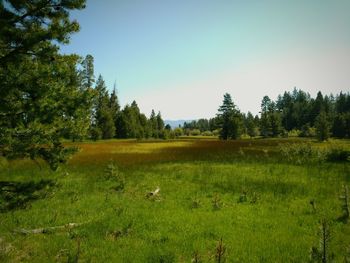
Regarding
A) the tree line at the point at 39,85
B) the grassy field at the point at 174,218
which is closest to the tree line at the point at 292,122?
the grassy field at the point at 174,218

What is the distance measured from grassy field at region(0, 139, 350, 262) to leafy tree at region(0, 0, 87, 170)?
1243mm

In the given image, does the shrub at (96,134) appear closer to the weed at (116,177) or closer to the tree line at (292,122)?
the tree line at (292,122)

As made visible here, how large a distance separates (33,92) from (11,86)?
22.6 inches

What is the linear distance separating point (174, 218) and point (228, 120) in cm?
6726

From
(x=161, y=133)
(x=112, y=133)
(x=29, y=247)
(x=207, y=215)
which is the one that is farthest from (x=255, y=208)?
(x=161, y=133)

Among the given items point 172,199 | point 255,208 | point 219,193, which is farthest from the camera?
point 219,193

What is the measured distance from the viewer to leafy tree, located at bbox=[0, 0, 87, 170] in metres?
7.20

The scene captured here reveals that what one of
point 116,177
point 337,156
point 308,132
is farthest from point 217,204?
point 308,132

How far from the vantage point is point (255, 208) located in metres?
13.1

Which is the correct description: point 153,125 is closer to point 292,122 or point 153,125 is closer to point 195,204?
point 292,122

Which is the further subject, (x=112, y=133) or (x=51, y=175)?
(x=112, y=133)

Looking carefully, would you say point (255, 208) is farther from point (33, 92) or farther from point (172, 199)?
point (33, 92)

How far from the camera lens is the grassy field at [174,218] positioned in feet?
27.7

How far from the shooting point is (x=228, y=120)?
7750 cm
